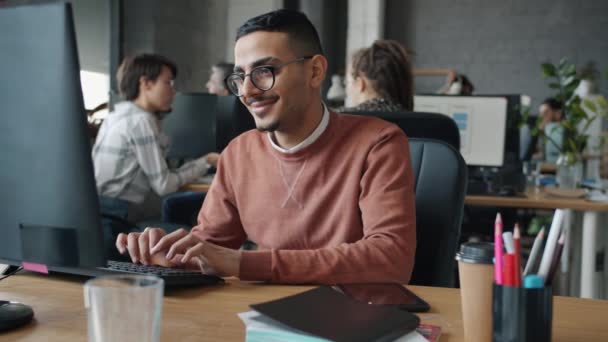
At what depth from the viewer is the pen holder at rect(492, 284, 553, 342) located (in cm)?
63

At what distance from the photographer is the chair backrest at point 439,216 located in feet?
4.38

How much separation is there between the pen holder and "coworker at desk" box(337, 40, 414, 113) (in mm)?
1723

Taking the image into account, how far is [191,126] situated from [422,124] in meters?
1.52

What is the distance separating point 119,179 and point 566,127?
1.99m

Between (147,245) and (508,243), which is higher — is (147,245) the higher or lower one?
the lower one

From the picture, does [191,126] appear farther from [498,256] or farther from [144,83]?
[498,256]

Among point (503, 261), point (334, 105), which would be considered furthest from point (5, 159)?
point (334, 105)

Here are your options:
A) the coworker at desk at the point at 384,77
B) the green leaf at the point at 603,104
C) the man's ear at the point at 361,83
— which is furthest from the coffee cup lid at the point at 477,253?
the green leaf at the point at 603,104

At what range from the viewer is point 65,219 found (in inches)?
30.1

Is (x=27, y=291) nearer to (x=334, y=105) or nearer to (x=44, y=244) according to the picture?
(x=44, y=244)

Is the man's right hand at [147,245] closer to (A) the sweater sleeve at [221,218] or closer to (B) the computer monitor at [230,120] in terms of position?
(A) the sweater sleeve at [221,218]

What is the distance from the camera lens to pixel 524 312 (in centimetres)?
63

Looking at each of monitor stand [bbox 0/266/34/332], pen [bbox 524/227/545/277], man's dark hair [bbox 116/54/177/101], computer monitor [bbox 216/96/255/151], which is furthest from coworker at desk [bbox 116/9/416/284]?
man's dark hair [bbox 116/54/177/101]

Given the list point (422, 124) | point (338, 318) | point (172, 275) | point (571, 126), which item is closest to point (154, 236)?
point (172, 275)
